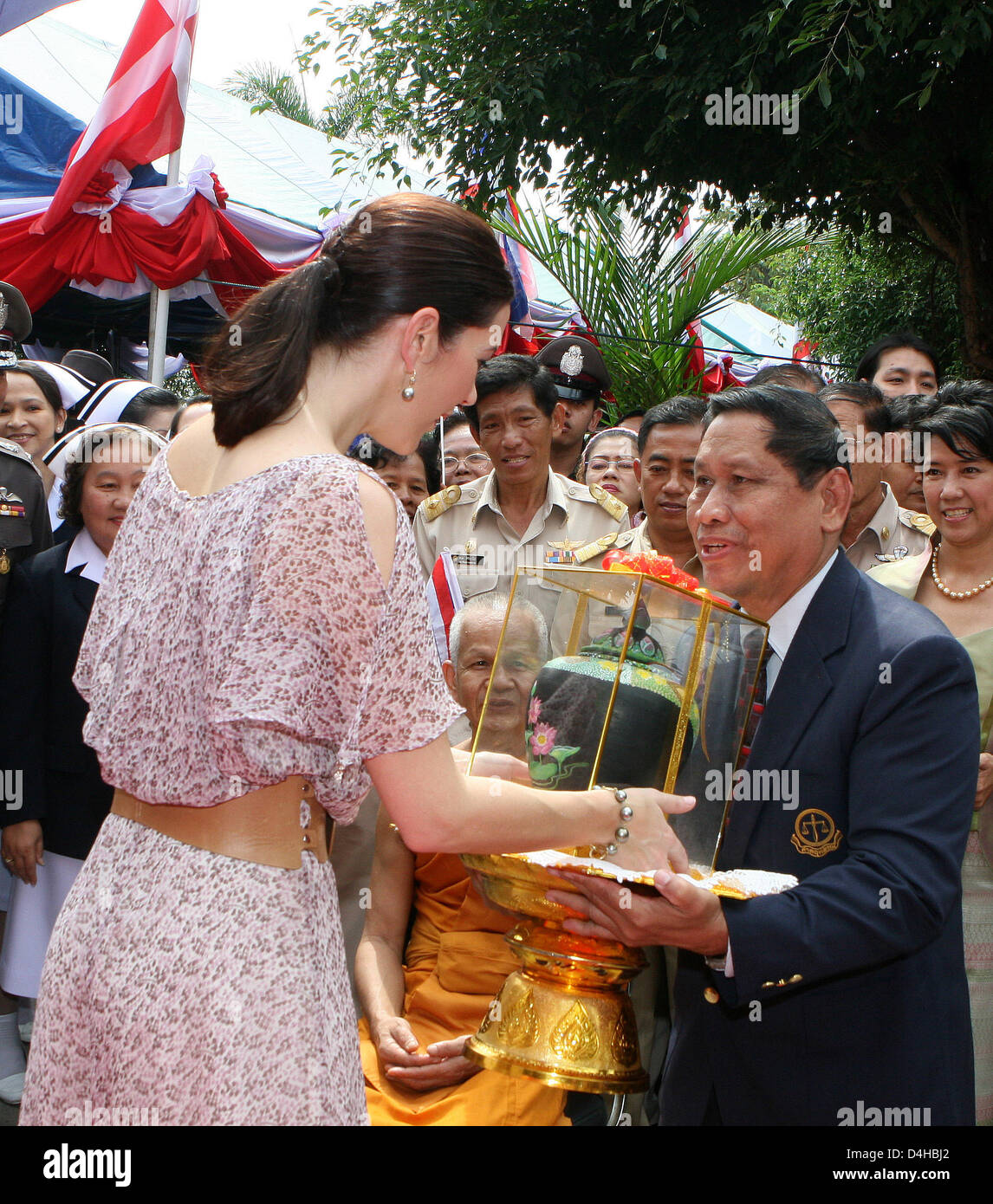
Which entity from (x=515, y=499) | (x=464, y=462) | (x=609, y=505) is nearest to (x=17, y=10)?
(x=464, y=462)

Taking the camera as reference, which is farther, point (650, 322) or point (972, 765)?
point (650, 322)

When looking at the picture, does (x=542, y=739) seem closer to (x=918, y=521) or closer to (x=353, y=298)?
(x=353, y=298)

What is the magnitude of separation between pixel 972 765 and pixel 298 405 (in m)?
1.35

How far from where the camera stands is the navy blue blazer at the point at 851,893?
2006 millimetres

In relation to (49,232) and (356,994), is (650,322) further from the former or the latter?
(356,994)

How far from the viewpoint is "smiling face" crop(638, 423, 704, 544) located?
13.8 ft

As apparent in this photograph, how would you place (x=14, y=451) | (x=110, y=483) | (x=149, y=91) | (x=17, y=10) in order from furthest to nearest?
(x=149, y=91), (x=17, y=10), (x=14, y=451), (x=110, y=483)

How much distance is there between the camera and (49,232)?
27.1ft

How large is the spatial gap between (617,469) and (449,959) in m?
3.52

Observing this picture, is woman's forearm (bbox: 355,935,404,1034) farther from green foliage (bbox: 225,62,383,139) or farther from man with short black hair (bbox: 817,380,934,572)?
green foliage (bbox: 225,62,383,139)

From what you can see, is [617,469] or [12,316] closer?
[12,316]

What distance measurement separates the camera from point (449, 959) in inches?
116

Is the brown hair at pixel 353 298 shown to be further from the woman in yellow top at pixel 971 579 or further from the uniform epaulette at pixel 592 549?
the uniform epaulette at pixel 592 549

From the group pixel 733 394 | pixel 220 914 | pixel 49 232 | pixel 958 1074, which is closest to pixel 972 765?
pixel 958 1074
